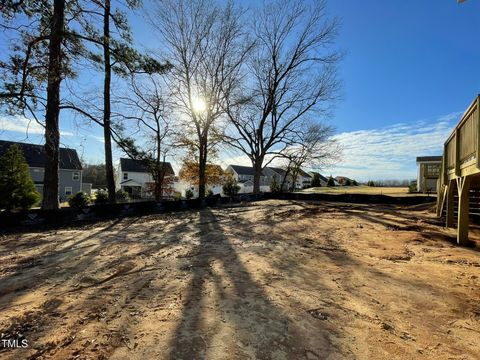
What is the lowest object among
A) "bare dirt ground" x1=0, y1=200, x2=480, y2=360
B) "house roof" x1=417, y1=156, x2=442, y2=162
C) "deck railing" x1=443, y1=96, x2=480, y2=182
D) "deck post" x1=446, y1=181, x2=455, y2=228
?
"bare dirt ground" x1=0, y1=200, x2=480, y2=360

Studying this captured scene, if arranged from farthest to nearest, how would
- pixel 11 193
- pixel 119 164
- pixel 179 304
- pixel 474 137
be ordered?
1. pixel 119 164
2. pixel 11 193
3. pixel 474 137
4. pixel 179 304

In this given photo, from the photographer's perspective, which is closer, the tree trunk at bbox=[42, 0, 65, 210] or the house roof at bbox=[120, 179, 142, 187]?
the tree trunk at bbox=[42, 0, 65, 210]

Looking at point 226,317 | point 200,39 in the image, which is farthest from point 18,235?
point 200,39

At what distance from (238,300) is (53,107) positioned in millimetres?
10346

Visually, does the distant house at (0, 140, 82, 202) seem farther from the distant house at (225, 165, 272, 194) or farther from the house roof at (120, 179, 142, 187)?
the distant house at (225, 165, 272, 194)

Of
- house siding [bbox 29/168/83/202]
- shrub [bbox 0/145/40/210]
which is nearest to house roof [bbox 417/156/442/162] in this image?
shrub [bbox 0/145/40/210]

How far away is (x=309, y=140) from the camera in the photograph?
86.2 feet

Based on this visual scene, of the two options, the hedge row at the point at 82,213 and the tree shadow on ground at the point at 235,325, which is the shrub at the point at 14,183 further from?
the tree shadow on ground at the point at 235,325

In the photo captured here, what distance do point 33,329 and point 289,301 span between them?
2556 millimetres

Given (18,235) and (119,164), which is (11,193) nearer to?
(18,235)

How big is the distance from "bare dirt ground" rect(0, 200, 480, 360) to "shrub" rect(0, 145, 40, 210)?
46.3ft

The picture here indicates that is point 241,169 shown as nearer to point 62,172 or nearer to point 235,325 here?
point 62,172

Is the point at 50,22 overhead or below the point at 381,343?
overhead

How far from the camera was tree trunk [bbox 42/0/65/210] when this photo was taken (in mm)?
9406
